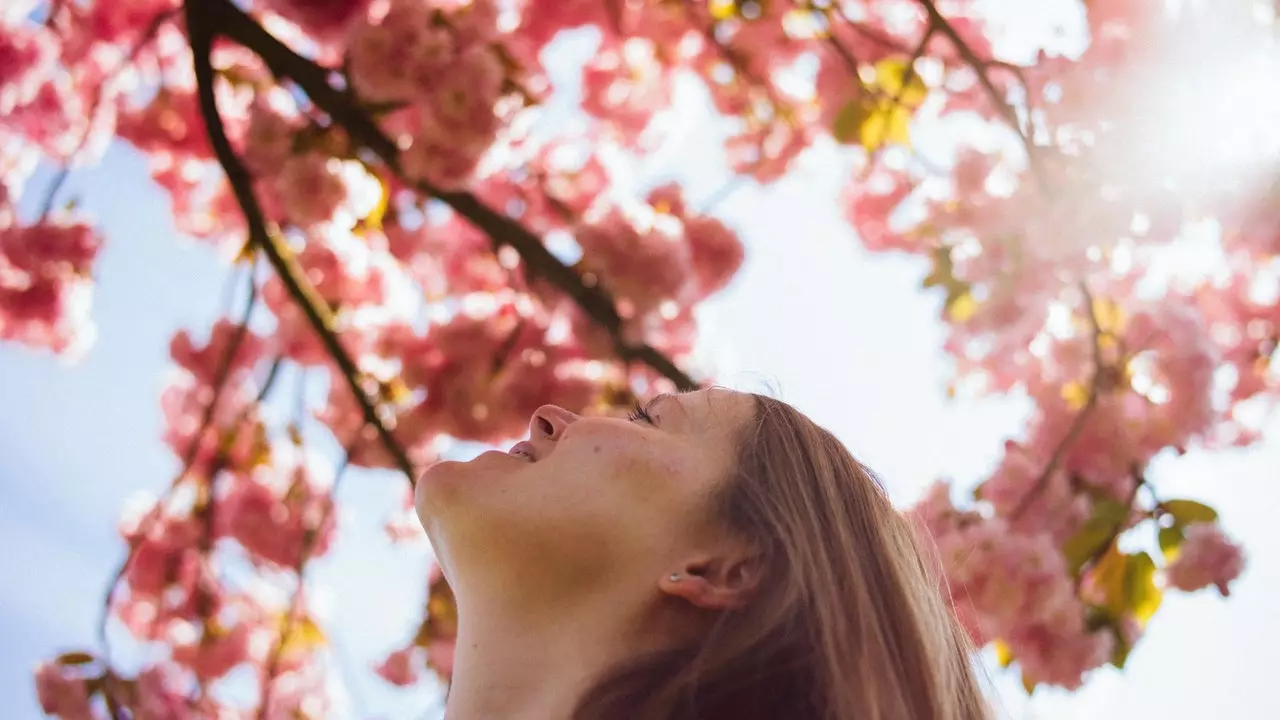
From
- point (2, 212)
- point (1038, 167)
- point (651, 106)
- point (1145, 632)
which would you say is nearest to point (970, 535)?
point (1145, 632)

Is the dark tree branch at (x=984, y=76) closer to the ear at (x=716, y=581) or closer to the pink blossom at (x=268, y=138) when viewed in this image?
the ear at (x=716, y=581)

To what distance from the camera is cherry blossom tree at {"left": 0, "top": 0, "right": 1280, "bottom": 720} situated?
2.21 meters

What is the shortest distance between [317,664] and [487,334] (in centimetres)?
130

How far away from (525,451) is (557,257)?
3.15 feet

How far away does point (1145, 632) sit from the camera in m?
2.21

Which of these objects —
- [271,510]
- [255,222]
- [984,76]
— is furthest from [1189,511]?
[271,510]

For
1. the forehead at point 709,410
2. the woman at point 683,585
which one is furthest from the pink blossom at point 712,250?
the woman at point 683,585

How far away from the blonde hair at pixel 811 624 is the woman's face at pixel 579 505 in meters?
0.05

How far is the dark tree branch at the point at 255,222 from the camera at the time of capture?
2.10m

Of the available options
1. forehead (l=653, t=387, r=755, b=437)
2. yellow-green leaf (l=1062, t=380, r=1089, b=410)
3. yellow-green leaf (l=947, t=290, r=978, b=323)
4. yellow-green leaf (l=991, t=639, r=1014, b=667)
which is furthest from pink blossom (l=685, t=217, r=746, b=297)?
forehead (l=653, t=387, r=755, b=437)

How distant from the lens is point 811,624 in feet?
3.65

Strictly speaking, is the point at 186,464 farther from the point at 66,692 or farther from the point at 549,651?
the point at 549,651

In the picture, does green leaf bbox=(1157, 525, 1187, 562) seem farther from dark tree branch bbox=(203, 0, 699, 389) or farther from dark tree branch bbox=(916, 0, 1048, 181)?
dark tree branch bbox=(203, 0, 699, 389)

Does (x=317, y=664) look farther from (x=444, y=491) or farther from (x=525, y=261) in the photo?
(x=444, y=491)
